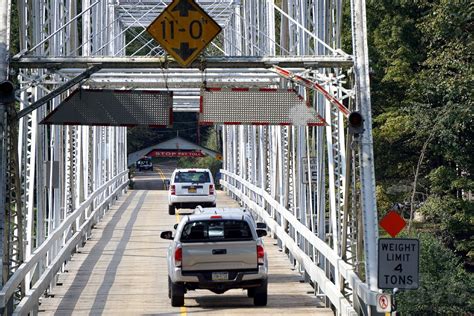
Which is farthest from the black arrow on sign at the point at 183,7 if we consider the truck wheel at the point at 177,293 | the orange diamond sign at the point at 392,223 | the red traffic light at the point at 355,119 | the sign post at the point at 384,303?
the orange diamond sign at the point at 392,223

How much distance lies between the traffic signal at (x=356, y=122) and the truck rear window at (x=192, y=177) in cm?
2635

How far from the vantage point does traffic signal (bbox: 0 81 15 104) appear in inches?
696

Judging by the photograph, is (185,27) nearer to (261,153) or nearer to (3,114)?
(3,114)

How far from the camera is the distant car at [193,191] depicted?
145 ft

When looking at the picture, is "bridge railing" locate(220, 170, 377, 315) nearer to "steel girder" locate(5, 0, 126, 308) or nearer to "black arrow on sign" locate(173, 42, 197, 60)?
"black arrow on sign" locate(173, 42, 197, 60)

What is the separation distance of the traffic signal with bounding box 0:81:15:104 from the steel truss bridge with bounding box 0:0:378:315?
0.36 meters

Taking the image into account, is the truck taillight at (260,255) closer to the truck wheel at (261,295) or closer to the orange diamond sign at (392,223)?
the truck wheel at (261,295)

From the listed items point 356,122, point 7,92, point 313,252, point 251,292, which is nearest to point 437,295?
point 313,252

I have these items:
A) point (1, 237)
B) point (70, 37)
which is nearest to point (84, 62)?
point (1, 237)

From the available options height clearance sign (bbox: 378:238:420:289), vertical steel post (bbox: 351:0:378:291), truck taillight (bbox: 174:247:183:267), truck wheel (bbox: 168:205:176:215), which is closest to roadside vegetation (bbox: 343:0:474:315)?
truck wheel (bbox: 168:205:176:215)

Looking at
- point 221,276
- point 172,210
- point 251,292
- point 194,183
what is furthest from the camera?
point 172,210

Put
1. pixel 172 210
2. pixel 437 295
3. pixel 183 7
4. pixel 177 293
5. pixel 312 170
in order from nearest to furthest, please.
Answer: pixel 183 7 < pixel 177 293 < pixel 312 170 < pixel 437 295 < pixel 172 210

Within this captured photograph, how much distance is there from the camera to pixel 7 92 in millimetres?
17766

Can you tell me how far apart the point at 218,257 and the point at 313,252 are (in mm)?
3050
